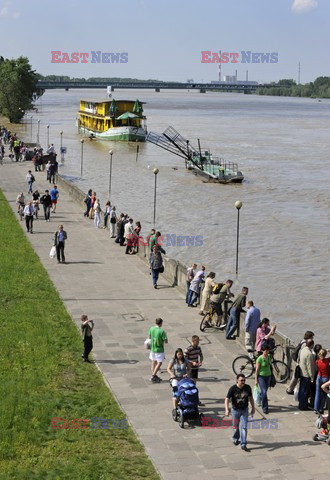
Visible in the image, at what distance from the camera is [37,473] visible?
1024 centimetres

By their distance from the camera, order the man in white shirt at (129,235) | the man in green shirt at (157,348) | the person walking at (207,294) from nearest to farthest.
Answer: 1. the man in green shirt at (157,348)
2. the person walking at (207,294)
3. the man in white shirt at (129,235)

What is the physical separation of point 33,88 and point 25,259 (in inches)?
3706

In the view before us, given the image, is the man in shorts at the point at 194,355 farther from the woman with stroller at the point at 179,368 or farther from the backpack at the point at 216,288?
the backpack at the point at 216,288

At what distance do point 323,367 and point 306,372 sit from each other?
0.36 m

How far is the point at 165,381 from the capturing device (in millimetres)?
13719

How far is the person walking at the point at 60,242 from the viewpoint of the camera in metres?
22.8

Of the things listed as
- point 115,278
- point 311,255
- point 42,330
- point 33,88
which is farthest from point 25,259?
point 33,88

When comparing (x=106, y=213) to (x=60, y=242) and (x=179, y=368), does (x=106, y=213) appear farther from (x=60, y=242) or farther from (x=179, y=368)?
(x=179, y=368)

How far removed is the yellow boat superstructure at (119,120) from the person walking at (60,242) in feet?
209

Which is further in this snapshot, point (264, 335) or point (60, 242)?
point (60, 242)

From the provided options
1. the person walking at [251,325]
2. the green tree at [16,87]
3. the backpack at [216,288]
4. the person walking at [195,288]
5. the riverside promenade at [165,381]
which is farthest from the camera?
the green tree at [16,87]

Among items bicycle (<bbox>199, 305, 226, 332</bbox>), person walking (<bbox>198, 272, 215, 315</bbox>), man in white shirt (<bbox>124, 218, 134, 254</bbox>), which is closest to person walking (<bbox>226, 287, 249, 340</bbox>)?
bicycle (<bbox>199, 305, 226, 332</bbox>)

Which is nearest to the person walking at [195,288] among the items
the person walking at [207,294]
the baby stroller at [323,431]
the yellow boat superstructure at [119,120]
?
the person walking at [207,294]

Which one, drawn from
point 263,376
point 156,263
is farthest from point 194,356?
point 156,263
